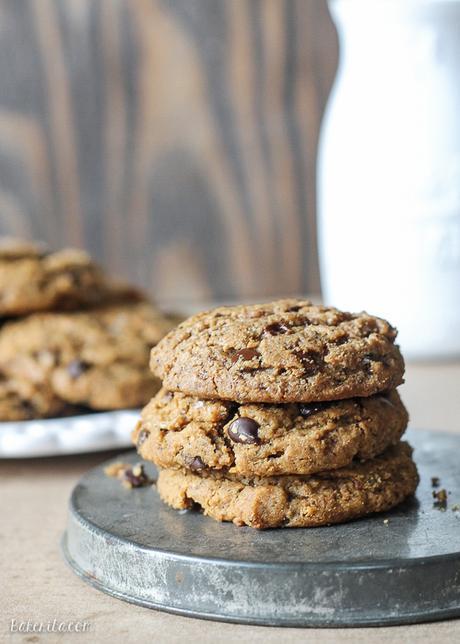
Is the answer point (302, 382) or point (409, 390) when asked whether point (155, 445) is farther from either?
point (409, 390)

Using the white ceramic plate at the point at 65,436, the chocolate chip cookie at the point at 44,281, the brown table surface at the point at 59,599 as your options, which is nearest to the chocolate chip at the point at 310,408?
the brown table surface at the point at 59,599

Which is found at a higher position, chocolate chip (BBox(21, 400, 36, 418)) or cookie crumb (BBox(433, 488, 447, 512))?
cookie crumb (BBox(433, 488, 447, 512))

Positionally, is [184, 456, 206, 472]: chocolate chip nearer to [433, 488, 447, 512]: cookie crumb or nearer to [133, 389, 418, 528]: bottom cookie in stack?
[133, 389, 418, 528]: bottom cookie in stack

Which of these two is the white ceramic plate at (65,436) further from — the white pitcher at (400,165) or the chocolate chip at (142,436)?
the white pitcher at (400,165)

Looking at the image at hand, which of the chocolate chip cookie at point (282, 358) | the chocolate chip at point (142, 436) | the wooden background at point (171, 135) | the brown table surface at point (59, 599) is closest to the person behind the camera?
the brown table surface at point (59, 599)

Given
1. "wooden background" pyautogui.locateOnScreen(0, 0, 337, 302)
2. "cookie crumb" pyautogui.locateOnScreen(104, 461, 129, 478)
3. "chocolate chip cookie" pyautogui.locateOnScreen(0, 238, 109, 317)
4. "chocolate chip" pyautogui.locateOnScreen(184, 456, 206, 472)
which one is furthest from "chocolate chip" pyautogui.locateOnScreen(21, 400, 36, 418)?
"wooden background" pyautogui.locateOnScreen(0, 0, 337, 302)

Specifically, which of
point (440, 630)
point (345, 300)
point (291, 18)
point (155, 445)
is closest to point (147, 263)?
point (291, 18)
